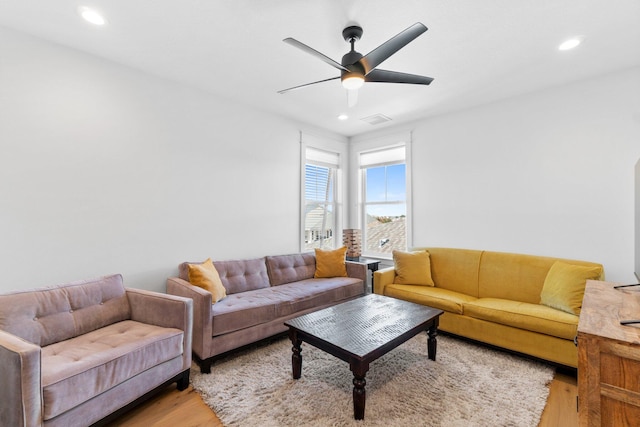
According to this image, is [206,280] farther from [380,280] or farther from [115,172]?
[380,280]

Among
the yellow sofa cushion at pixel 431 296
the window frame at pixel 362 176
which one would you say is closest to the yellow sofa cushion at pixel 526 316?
the yellow sofa cushion at pixel 431 296

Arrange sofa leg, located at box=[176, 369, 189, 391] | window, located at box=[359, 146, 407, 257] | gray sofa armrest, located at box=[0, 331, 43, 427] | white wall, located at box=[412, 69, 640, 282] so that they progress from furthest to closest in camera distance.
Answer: window, located at box=[359, 146, 407, 257] → white wall, located at box=[412, 69, 640, 282] → sofa leg, located at box=[176, 369, 189, 391] → gray sofa armrest, located at box=[0, 331, 43, 427]

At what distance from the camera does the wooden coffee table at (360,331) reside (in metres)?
1.79

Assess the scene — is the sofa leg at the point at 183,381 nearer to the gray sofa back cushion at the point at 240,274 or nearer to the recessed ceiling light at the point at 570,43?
the gray sofa back cushion at the point at 240,274

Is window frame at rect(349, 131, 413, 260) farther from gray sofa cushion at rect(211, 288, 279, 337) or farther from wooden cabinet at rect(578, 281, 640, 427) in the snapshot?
wooden cabinet at rect(578, 281, 640, 427)

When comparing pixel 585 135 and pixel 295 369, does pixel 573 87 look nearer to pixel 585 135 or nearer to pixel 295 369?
pixel 585 135

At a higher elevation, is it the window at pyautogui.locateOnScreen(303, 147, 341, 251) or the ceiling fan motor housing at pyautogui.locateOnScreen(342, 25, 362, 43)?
the ceiling fan motor housing at pyautogui.locateOnScreen(342, 25, 362, 43)

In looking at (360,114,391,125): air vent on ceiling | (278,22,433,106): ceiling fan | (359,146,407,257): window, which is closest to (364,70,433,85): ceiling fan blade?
(278,22,433,106): ceiling fan

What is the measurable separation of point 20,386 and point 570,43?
436cm

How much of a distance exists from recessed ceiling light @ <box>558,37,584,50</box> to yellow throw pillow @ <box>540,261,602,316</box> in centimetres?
200

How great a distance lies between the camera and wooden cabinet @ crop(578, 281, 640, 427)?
41.6 inches

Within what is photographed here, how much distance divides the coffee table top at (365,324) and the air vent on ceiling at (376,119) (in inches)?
107

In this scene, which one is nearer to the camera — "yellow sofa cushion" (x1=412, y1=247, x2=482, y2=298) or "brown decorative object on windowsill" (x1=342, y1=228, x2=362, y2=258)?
"yellow sofa cushion" (x1=412, y1=247, x2=482, y2=298)

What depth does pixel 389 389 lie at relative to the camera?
2.12m
